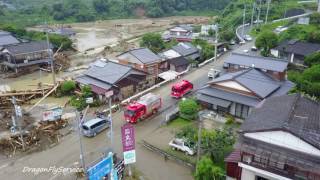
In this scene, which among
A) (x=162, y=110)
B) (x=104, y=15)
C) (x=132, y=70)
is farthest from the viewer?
(x=104, y=15)

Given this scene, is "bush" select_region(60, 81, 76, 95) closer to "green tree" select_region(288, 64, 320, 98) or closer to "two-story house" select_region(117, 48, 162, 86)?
"two-story house" select_region(117, 48, 162, 86)

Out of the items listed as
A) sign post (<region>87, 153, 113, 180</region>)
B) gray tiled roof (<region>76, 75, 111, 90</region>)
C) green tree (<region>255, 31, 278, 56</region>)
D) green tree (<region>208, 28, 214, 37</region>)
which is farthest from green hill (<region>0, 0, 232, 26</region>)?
sign post (<region>87, 153, 113, 180</region>)

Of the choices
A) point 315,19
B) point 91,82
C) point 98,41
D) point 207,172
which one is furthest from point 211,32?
point 207,172

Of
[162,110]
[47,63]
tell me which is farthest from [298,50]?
[47,63]

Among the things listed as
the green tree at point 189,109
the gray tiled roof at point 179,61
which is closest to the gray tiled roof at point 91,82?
the green tree at point 189,109

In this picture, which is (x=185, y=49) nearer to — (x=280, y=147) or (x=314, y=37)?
(x=314, y=37)

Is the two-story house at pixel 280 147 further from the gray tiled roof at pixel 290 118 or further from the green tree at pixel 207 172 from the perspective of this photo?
the green tree at pixel 207 172

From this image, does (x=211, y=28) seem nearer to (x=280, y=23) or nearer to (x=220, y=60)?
(x=280, y=23)
